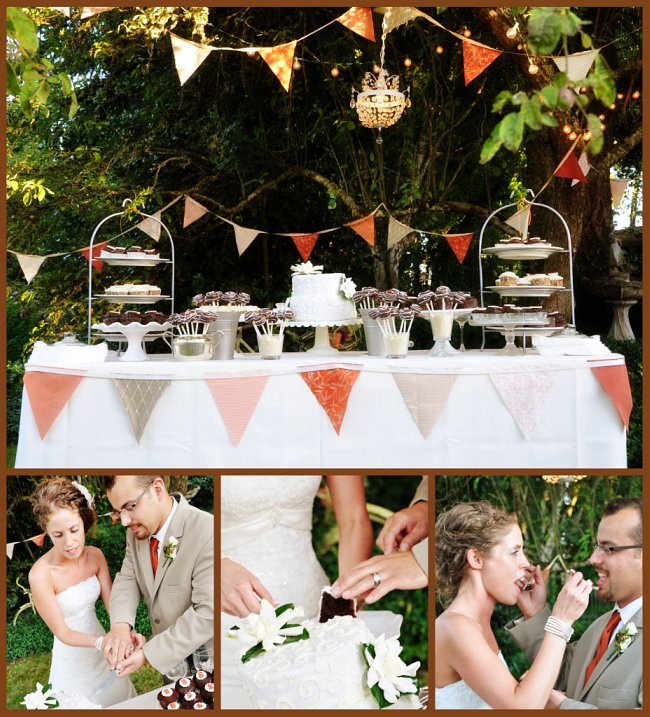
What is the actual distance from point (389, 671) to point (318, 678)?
18 cm

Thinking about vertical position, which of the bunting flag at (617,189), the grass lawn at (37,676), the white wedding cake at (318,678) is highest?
the bunting flag at (617,189)

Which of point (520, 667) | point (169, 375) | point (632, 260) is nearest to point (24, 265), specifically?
point (169, 375)

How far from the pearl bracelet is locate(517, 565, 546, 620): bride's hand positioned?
0.08 metres

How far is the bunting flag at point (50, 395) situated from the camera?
3.89 metres

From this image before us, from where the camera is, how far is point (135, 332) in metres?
4.16

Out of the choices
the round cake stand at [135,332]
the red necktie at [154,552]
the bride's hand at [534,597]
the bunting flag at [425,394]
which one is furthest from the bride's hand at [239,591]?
the round cake stand at [135,332]

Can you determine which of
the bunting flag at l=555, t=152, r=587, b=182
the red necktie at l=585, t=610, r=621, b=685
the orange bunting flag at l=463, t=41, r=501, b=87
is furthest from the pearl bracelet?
the bunting flag at l=555, t=152, r=587, b=182

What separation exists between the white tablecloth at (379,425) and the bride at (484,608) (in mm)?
1575

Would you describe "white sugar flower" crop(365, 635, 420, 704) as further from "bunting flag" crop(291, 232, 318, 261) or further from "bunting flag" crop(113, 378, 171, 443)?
"bunting flag" crop(291, 232, 318, 261)

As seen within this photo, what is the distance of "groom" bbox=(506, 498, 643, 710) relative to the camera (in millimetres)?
2176

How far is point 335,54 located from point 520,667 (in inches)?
236

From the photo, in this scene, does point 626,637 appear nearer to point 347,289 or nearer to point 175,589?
point 175,589

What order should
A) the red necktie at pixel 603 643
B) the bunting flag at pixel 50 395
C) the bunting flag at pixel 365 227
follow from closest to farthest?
the red necktie at pixel 603 643 < the bunting flag at pixel 50 395 < the bunting flag at pixel 365 227

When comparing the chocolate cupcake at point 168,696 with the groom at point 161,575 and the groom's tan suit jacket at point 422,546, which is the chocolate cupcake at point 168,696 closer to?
the groom at point 161,575
